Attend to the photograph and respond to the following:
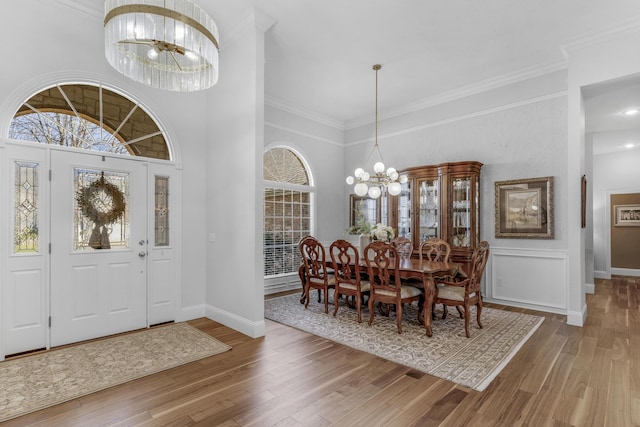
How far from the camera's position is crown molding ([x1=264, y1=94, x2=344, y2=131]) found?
583 centimetres

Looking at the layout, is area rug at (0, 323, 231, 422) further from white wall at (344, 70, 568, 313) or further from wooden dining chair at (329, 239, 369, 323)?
white wall at (344, 70, 568, 313)

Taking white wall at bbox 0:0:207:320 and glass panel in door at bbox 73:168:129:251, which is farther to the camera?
glass panel in door at bbox 73:168:129:251

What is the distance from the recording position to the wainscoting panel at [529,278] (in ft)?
14.7

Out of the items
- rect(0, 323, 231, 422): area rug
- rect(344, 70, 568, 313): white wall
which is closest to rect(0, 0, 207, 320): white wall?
rect(0, 323, 231, 422): area rug

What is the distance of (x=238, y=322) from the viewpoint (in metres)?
3.78

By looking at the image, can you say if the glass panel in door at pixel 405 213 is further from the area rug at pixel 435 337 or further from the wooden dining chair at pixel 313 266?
the wooden dining chair at pixel 313 266

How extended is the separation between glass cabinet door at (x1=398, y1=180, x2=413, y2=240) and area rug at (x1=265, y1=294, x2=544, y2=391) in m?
1.40

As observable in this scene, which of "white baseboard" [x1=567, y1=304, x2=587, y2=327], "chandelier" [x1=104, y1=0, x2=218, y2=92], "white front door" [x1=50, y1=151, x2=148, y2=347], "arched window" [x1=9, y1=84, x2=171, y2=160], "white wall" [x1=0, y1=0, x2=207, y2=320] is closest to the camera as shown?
"chandelier" [x1=104, y1=0, x2=218, y2=92]

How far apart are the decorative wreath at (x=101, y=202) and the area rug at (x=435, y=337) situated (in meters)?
2.26

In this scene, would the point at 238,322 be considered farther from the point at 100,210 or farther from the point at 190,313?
the point at 100,210

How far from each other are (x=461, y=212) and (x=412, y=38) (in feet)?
8.74

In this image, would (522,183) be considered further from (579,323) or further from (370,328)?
(370,328)

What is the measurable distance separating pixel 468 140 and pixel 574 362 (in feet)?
11.5

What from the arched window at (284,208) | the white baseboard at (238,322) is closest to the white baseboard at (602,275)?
the arched window at (284,208)
